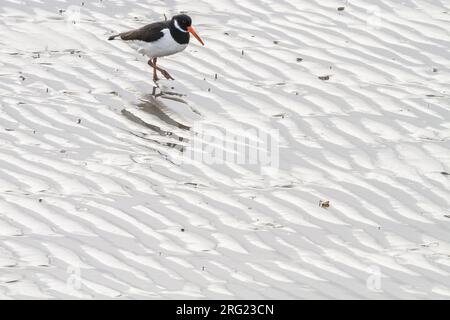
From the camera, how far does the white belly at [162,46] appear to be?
1426 centimetres

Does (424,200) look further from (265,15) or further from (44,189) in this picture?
(265,15)

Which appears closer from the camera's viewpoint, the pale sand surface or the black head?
the pale sand surface

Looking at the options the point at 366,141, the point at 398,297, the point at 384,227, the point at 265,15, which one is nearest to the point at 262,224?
the point at 384,227

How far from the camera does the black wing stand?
14.4 meters

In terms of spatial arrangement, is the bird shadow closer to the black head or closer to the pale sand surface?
the pale sand surface

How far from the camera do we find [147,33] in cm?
1448

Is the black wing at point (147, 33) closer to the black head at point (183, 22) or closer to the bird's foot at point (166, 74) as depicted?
the black head at point (183, 22)

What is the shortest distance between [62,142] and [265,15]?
533 cm
